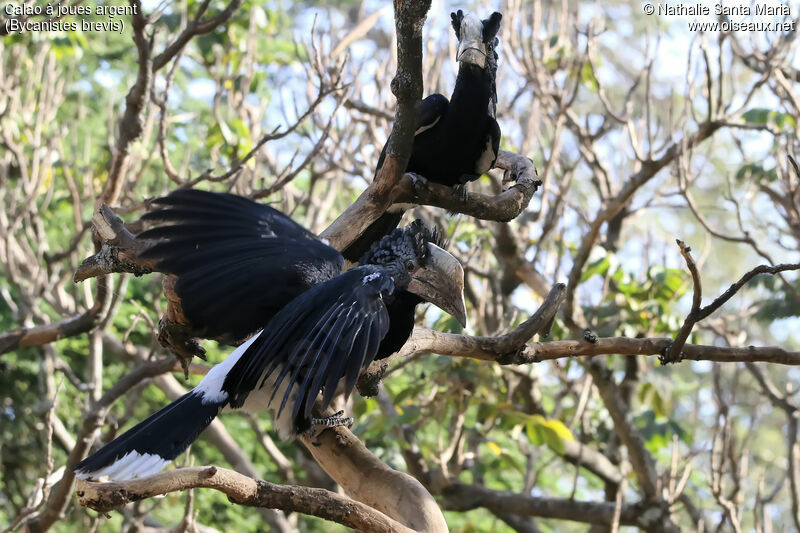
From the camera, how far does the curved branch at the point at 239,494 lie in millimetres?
1974

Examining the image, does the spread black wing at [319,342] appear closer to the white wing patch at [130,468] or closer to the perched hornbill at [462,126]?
the white wing patch at [130,468]

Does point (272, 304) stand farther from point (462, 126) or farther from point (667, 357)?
point (462, 126)

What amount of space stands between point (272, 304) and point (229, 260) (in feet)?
0.65

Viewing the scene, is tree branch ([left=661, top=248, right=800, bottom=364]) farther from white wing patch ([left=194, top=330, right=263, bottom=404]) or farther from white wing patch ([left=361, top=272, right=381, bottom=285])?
white wing patch ([left=194, top=330, right=263, bottom=404])

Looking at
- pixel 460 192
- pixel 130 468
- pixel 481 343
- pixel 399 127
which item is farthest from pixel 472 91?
pixel 130 468

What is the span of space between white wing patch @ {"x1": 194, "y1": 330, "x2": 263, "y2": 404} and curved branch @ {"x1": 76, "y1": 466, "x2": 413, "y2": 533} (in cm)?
50

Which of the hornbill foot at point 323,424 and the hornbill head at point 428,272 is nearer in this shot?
the hornbill foot at point 323,424

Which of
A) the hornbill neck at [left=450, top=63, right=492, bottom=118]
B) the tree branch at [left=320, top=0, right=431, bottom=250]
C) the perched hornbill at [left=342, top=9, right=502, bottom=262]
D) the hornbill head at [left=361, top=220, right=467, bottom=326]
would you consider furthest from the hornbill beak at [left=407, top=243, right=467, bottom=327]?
the hornbill neck at [left=450, top=63, right=492, bottom=118]

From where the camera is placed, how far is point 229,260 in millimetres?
2783

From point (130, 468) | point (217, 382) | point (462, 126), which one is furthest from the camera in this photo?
point (462, 126)

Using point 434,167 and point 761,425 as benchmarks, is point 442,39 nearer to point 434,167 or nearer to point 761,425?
point 434,167

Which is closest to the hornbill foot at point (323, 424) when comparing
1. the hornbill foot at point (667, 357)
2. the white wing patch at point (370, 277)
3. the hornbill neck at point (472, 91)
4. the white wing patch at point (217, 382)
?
the white wing patch at point (217, 382)

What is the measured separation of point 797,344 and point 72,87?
12.6 metres

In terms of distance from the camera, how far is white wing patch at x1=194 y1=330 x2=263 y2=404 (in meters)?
2.62
